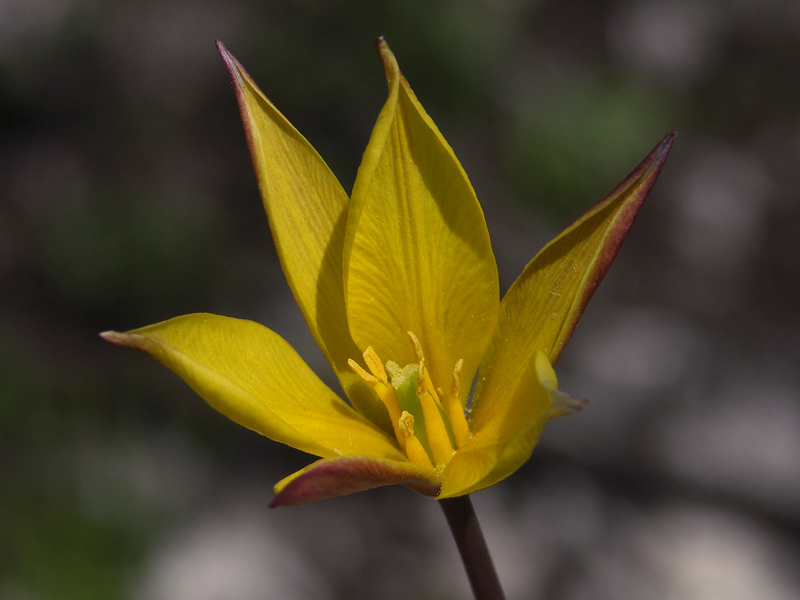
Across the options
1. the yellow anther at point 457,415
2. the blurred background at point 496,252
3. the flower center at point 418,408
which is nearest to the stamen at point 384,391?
the flower center at point 418,408

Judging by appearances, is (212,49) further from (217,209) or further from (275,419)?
(275,419)

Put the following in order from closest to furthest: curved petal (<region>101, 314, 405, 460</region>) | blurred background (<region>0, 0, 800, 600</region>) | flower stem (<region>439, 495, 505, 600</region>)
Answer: curved petal (<region>101, 314, 405, 460</region>) < flower stem (<region>439, 495, 505, 600</region>) < blurred background (<region>0, 0, 800, 600</region>)

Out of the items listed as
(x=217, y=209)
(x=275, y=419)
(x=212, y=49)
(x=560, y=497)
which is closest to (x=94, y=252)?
(x=217, y=209)

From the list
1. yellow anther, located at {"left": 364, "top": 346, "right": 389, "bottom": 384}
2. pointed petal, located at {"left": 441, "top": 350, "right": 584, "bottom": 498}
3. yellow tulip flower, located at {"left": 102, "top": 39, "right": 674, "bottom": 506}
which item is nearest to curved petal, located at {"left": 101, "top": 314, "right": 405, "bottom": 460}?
yellow tulip flower, located at {"left": 102, "top": 39, "right": 674, "bottom": 506}

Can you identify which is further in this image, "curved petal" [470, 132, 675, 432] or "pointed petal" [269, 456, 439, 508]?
"curved petal" [470, 132, 675, 432]

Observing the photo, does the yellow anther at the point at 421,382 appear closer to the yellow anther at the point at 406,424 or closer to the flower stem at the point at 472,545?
the yellow anther at the point at 406,424

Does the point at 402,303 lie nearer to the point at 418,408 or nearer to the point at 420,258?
the point at 420,258

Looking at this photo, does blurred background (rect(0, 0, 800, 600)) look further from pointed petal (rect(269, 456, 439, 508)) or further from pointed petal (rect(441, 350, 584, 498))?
pointed petal (rect(269, 456, 439, 508))
